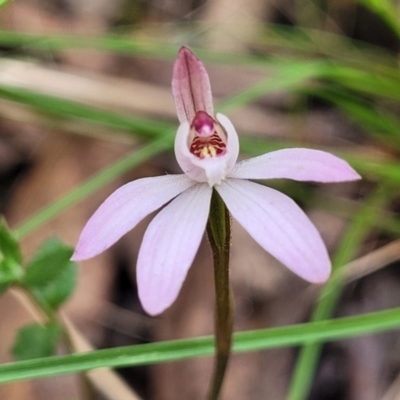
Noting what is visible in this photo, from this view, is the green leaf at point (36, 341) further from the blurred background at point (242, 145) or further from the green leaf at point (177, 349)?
the blurred background at point (242, 145)

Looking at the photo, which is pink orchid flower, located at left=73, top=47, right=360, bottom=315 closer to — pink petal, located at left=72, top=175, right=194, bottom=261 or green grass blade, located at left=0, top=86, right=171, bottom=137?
pink petal, located at left=72, top=175, right=194, bottom=261

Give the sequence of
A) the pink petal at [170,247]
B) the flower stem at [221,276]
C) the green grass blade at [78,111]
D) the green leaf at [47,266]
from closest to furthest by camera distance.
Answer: the pink petal at [170,247]
the flower stem at [221,276]
the green leaf at [47,266]
the green grass blade at [78,111]

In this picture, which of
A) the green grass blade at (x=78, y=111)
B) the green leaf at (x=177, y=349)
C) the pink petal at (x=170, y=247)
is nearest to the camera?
the pink petal at (x=170, y=247)

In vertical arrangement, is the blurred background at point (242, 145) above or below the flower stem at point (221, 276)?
above

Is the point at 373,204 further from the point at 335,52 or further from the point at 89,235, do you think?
the point at 89,235

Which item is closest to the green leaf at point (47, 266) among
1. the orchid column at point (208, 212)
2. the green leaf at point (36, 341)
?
the green leaf at point (36, 341)

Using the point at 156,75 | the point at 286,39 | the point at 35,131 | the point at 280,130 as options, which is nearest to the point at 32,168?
the point at 35,131

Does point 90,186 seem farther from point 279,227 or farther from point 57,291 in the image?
point 279,227

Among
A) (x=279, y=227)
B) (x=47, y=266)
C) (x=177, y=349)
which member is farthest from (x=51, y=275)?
(x=279, y=227)
